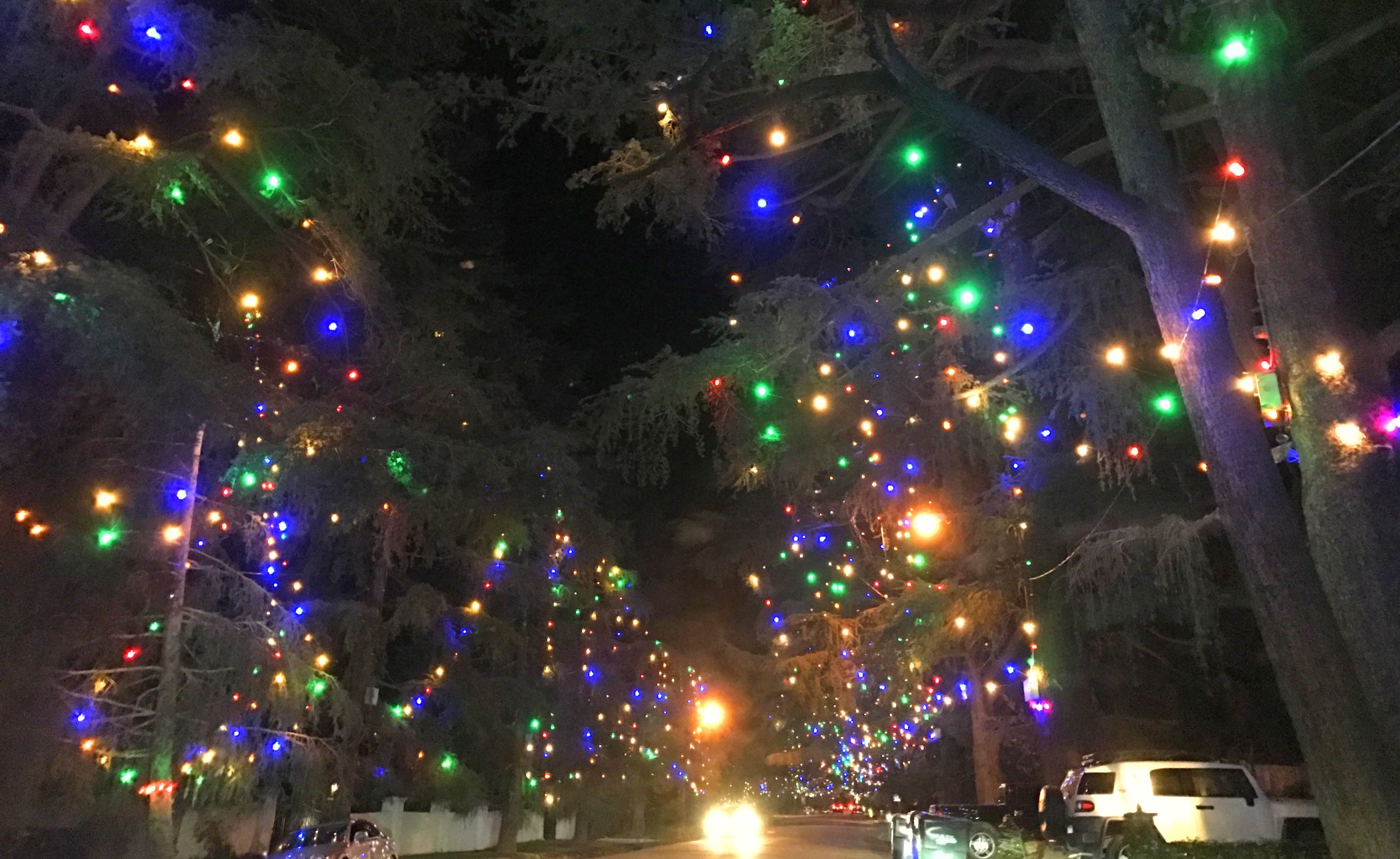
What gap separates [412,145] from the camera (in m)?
12.1

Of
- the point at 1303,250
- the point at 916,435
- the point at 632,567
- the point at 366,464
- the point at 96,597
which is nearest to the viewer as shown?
the point at 1303,250

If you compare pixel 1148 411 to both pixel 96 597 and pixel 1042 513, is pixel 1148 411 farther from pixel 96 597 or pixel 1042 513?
pixel 96 597

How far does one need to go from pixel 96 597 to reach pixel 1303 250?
47.2ft

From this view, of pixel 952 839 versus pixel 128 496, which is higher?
pixel 128 496

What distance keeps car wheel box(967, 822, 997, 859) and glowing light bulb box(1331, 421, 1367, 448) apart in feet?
Result: 23.0

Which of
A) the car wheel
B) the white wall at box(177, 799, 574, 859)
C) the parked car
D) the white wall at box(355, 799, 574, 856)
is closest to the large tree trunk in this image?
the car wheel

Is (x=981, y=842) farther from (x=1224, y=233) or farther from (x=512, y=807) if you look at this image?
(x=512, y=807)

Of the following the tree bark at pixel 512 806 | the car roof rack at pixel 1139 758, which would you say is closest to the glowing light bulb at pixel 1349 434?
the car roof rack at pixel 1139 758

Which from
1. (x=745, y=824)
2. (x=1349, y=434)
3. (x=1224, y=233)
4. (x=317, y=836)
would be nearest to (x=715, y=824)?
(x=745, y=824)

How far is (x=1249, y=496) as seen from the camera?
750 cm

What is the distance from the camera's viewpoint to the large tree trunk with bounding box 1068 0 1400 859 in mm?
6754

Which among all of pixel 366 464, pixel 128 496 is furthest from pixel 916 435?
pixel 128 496

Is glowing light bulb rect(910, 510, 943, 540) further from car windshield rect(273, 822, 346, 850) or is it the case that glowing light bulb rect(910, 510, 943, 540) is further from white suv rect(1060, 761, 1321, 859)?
car windshield rect(273, 822, 346, 850)

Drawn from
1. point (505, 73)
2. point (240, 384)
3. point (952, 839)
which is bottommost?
point (952, 839)
